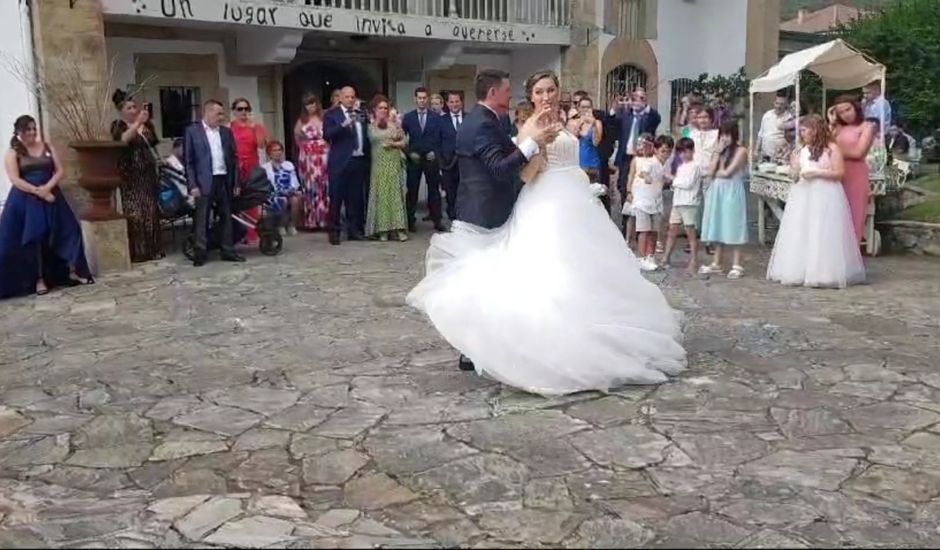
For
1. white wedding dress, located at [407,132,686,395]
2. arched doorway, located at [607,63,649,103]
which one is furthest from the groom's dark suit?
arched doorway, located at [607,63,649,103]

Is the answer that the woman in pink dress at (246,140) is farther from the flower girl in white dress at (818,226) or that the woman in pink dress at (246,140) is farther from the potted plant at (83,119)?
the flower girl in white dress at (818,226)

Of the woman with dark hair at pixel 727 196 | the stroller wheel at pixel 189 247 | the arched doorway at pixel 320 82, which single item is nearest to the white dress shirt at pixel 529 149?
the woman with dark hair at pixel 727 196

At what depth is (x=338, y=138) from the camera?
36.2ft

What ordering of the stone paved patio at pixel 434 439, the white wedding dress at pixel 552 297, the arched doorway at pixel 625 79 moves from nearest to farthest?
the stone paved patio at pixel 434 439 → the white wedding dress at pixel 552 297 → the arched doorway at pixel 625 79

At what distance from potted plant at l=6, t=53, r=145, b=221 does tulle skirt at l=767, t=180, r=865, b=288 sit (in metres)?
6.09

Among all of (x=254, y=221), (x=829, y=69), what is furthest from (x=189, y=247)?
(x=829, y=69)

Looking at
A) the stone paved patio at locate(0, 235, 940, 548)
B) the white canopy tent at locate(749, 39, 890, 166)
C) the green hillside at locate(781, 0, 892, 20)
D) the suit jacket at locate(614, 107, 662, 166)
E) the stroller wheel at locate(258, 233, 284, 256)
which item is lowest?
the stone paved patio at locate(0, 235, 940, 548)

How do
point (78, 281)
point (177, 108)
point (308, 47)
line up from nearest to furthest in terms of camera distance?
1. point (78, 281)
2. point (177, 108)
3. point (308, 47)

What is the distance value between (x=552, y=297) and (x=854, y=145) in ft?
16.7

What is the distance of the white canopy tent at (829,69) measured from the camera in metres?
11.1

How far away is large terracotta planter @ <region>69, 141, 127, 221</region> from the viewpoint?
9.00m

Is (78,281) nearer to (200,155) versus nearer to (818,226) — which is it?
(200,155)

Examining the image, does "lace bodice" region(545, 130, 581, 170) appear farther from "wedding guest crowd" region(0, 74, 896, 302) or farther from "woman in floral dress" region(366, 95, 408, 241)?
"woman in floral dress" region(366, 95, 408, 241)

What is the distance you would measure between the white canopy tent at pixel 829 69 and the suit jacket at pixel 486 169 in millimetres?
6479
